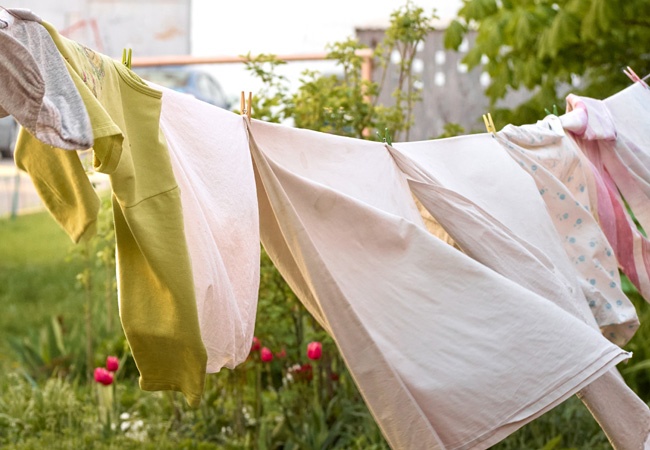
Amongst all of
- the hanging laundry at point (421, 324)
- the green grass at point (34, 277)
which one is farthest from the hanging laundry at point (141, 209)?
the green grass at point (34, 277)

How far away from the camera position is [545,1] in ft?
11.5

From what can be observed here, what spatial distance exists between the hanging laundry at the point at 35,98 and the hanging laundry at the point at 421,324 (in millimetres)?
595

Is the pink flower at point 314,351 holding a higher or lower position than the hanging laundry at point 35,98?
lower

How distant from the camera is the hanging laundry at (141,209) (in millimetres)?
1420

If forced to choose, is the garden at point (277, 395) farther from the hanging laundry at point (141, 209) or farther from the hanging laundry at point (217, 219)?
the hanging laundry at point (141, 209)

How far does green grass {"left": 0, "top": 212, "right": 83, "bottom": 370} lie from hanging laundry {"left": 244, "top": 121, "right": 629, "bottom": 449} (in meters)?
2.92

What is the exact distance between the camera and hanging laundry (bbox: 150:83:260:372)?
1.57m

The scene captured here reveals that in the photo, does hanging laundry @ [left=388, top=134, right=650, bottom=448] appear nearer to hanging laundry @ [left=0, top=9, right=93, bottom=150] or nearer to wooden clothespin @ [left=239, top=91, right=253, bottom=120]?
wooden clothespin @ [left=239, top=91, right=253, bottom=120]

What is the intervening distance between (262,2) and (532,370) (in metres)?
4.77

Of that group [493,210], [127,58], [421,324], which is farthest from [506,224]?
[127,58]

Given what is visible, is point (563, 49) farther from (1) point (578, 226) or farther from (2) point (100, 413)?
(2) point (100, 413)

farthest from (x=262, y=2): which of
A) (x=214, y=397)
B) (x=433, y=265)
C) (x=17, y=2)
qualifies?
(x=433, y=265)

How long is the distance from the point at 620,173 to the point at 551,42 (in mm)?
1115

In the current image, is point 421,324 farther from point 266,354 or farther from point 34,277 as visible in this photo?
point 34,277
